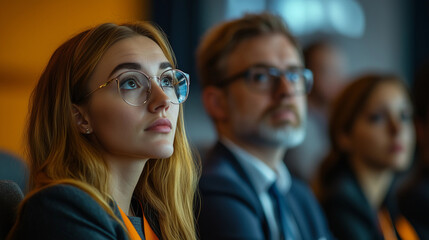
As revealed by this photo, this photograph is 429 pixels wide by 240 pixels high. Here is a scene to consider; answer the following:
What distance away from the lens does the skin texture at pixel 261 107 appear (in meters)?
2.21

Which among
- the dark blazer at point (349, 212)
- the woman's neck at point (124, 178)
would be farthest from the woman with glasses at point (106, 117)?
the dark blazer at point (349, 212)

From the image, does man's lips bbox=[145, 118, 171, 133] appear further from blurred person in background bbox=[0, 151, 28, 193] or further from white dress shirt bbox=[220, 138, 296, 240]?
white dress shirt bbox=[220, 138, 296, 240]

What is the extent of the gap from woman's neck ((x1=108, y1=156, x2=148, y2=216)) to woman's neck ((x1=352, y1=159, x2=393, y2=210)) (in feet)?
4.90

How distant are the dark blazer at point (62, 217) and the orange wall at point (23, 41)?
2.96 meters

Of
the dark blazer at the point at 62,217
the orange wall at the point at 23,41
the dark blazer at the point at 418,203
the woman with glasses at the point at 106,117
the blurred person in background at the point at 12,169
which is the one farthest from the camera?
the orange wall at the point at 23,41

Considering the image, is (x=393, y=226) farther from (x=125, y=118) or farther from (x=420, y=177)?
(x=125, y=118)

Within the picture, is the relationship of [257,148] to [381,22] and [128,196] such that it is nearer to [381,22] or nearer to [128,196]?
[128,196]

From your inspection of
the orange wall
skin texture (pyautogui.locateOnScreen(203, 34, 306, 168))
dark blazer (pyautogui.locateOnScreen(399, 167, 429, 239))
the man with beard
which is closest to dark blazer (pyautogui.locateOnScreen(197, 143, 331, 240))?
the man with beard

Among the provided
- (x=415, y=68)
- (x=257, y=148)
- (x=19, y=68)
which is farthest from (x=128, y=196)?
(x=415, y=68)

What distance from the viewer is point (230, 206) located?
1.92 meters

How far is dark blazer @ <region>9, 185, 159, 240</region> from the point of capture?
1157 mm

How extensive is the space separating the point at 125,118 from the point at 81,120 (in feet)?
0.38

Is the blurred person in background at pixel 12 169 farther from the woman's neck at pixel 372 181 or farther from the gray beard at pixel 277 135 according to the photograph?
the woman's neck at pixel 372 181

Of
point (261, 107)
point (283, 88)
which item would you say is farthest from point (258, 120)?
point (283, 88)
